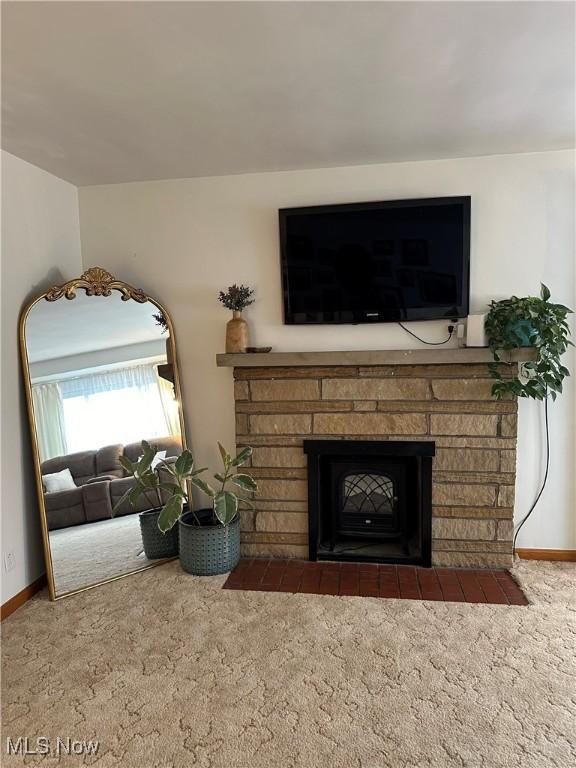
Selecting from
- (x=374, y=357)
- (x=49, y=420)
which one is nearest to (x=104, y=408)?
(x=49, y=420)

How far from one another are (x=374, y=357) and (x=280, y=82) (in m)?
1.47

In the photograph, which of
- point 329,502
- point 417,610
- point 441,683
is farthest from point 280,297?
point 441,683

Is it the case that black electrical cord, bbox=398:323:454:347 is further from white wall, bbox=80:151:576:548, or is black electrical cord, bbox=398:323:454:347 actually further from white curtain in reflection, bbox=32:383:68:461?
white curtain in reflection, bbox=32:383:68:461

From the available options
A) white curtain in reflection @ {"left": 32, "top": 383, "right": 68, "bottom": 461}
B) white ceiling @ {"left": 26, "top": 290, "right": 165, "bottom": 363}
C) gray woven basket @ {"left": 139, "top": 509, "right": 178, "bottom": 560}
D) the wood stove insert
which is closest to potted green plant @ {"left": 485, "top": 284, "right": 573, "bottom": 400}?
the wood stove insert

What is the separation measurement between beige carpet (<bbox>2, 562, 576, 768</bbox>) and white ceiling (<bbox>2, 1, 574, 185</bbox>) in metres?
2.37

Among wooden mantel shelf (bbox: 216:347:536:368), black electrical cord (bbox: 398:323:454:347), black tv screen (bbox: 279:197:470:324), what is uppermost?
black tv screen (bbox: 279:197:470:324)

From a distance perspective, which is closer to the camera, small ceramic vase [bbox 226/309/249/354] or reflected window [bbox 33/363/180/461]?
reflected window [bbox 33/363/180/461]

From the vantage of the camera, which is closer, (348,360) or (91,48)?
(91,48)

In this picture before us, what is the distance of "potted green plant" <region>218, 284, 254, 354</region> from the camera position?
308cm

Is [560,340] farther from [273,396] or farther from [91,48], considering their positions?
[91,48]

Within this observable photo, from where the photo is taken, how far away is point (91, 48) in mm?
1726

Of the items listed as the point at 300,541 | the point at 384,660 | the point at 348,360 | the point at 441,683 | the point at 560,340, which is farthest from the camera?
the point at 300,541

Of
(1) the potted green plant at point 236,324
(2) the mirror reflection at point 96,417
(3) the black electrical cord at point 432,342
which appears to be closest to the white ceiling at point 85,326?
(2) the mirror reflection at point 96,417

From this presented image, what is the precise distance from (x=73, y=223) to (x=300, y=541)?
247 cm
